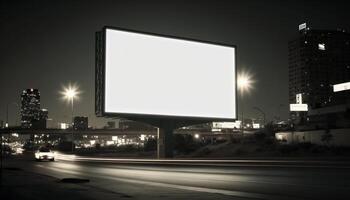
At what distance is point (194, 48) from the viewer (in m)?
57.4

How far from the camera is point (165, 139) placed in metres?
58.6

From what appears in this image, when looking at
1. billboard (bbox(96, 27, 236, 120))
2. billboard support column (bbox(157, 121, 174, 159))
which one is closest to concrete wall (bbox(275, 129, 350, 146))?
billboard (bbox(96, 27, 236, 120))

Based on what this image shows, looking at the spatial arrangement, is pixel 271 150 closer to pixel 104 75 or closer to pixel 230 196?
pixel 104 75

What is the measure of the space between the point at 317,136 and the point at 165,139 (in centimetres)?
2394

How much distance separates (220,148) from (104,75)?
26.1 m

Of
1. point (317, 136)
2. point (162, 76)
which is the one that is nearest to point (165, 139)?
point (162, 76)

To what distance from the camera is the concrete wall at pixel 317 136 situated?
64000 mm

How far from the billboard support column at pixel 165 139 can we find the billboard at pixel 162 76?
2.65 meters

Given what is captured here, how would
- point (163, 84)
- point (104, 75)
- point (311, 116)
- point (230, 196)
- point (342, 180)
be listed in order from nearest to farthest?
point (230, 196), point (342, 180), point (104, 75), point (163, 84), point (311, 116)

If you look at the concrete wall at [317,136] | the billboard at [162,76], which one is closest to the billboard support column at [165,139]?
the billboard at [162,76]

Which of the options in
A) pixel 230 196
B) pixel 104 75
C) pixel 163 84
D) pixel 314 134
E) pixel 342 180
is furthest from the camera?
pixel 314 134

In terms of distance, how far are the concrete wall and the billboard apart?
14406 millimetres

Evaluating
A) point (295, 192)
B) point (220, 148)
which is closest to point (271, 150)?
point (220, 148)

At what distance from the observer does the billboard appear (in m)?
52.0
